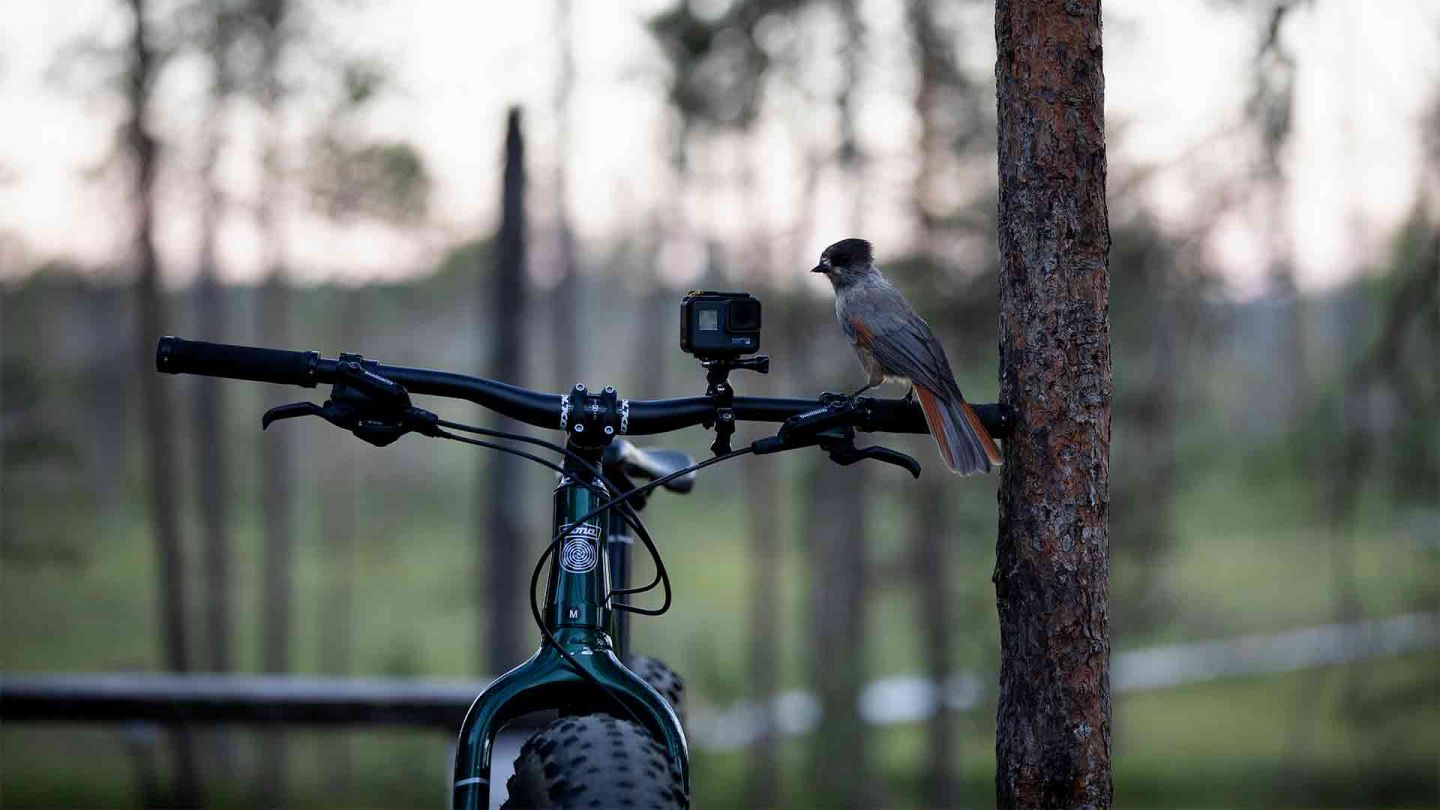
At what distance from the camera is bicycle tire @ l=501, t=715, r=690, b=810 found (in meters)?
1.97

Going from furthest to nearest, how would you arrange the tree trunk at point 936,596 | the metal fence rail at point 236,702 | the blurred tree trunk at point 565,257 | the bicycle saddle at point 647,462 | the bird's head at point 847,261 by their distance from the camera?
the tree trunk at point 936,596 < the blurred tree trunk at point 565,257 < the metal fence rail at point 236,702 < the bird's head at point 847,261 < the bicycle saddle at point 647,462

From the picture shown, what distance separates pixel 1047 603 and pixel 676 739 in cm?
82

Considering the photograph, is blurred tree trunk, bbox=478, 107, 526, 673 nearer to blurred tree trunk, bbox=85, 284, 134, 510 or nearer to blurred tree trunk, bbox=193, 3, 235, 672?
blurred tree trunk, bbox=193, 3, 235, 672

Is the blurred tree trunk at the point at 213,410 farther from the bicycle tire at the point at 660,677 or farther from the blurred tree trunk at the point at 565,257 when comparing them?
the bicycle tire at the point at 660,677

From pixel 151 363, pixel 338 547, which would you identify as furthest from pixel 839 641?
pixel 338 547

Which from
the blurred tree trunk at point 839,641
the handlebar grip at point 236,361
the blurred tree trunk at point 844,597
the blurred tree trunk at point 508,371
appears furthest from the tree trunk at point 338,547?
the handlebar grip at point 236,361

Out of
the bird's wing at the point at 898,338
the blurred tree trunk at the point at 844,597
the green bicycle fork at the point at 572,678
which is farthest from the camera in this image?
the blurred tree trunk at the point at 844,597

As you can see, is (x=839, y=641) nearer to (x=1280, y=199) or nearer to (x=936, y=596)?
(x=936, y=596)

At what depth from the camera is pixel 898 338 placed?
308cm

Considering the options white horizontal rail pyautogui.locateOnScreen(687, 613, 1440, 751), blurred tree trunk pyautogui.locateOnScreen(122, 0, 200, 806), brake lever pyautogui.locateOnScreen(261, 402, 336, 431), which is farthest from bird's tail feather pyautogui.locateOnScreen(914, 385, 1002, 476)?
blurred tree trunk pyautogui.locateOnScreen(122, 0, 200, 806)

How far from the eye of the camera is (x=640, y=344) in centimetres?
1747

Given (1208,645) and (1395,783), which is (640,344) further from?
(1208,645)

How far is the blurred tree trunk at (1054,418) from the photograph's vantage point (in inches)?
99.7

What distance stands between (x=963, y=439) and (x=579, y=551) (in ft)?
2.85
